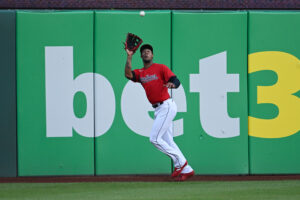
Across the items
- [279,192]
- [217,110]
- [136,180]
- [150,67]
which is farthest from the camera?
[217,110]

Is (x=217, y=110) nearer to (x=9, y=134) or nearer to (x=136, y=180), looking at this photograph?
(x=136, y=180)

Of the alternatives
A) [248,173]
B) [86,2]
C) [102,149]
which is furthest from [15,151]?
[248,173]

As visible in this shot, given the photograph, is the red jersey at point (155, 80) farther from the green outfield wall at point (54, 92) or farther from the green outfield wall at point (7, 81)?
the green outfield wall at point (7, 81)

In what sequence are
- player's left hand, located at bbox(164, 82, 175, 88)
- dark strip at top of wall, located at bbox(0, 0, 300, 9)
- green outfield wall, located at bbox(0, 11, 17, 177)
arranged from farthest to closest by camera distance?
dark strip at top of wall, located at bbox(0, 0, 300, 9)
green outfield wall, located at bbox(0, 11, 17, 177)
player's left hand, located at bbox(164, 82, 175, 88)

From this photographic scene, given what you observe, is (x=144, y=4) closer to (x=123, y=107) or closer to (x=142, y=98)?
(x=142, y=98)

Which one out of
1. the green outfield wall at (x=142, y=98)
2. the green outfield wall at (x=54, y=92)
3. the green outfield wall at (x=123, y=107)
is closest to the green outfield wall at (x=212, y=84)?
the green outfield wall at (x=142, y=98)

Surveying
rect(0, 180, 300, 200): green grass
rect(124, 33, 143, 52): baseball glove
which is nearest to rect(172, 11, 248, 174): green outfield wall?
rect(0, 180, 300, 200): green grass

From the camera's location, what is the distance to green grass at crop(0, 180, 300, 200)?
584 cm

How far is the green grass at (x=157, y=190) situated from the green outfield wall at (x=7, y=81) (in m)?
0.89

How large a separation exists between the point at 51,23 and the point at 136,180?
2475mm

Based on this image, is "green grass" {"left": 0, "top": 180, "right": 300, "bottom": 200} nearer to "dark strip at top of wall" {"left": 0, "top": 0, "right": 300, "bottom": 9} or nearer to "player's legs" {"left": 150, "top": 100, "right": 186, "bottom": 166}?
"player's legs" {"left": 150, "top": 100, "right": 186, "bottom": 166}

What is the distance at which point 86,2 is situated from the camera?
841 centimetres

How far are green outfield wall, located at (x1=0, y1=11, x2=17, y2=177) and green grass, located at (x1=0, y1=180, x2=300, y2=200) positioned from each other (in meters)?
0.89

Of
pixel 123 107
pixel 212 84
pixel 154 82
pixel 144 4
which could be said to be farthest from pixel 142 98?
pixel 144 4
